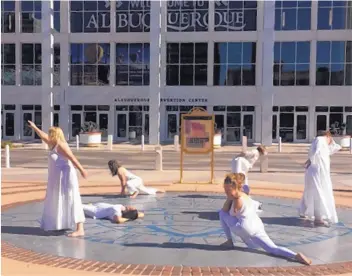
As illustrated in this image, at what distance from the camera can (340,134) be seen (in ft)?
127

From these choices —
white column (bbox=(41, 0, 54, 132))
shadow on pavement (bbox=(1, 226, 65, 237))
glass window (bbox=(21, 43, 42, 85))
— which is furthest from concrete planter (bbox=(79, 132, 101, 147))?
shadow on pavement (bbox=(1, 226, 65, 237))

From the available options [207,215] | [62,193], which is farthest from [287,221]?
[62,193]

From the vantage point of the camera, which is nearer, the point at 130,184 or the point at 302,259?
the point at 302,259

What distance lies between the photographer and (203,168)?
21.3 m

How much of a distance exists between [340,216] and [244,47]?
1240 inches

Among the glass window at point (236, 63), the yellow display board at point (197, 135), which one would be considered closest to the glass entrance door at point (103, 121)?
the glass window at point (236, 63)

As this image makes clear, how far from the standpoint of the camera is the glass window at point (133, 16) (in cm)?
4144

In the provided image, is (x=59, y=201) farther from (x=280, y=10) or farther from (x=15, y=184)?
(x=280, y=10)

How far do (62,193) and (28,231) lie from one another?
1106mm

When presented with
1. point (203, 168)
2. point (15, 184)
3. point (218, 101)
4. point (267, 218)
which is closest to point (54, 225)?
point (267, 218)

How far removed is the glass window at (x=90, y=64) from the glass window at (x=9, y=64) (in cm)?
510

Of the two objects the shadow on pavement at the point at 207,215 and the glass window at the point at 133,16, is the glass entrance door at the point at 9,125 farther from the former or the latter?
the shadow on pavement at the point at 207,215

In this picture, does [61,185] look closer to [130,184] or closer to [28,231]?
[28,231]

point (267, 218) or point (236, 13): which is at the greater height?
point (236, 13)
